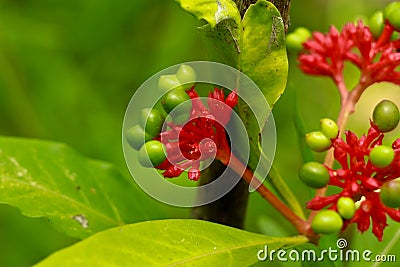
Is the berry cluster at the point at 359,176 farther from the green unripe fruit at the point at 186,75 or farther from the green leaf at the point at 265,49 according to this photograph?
the green unripe fruit at the point at 186,75

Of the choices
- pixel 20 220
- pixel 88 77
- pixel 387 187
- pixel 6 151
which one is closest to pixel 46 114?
pixel 88 77

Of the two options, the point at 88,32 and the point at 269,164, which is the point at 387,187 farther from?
the point at 88,32

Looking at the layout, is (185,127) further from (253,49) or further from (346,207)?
(346,207)

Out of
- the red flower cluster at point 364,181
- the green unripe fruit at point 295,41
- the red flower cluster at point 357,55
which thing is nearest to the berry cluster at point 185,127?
the red flower cluster at point 364,181

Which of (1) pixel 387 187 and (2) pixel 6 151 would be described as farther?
(2) pixel 6 151

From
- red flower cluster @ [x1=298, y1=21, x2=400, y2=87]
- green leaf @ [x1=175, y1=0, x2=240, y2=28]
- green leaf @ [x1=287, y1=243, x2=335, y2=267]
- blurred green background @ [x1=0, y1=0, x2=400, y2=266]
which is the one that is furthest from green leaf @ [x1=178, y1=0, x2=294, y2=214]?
blurred green background @ [x1=0, y1=0, x2=400, y2=266]

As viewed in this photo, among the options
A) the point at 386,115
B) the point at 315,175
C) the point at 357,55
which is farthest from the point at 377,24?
the point at 315,175
